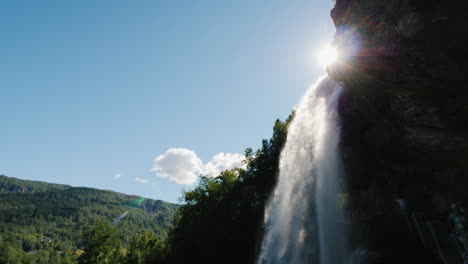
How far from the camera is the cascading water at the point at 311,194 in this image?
16.8 meters

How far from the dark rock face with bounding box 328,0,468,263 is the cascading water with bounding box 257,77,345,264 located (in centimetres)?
220

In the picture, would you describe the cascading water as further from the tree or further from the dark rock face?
the tree

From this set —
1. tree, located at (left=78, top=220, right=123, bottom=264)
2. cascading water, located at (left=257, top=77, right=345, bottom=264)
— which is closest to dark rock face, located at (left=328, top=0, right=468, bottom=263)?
cascading water, located at (left=257, top=77, right=345, bottom=264)

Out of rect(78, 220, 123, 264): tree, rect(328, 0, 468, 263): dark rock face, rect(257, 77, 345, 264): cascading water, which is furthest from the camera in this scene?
rect(78, 220, 123, 264): tree

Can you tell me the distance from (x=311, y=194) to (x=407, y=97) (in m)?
9.86

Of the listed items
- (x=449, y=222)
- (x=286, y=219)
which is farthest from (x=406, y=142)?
(x=286, y=219)

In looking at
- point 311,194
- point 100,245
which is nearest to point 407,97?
point 311,194

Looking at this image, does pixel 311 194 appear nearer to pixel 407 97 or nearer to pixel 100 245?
pixel 407 97

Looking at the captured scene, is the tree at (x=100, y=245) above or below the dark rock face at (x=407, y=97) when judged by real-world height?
below

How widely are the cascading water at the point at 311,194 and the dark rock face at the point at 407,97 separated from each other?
7.21 feet

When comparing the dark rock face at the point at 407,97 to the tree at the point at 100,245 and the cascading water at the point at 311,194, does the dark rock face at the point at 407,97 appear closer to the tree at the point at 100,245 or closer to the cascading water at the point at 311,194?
the cascading water at the point at 311,194

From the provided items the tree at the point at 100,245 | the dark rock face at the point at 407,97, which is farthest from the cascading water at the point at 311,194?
the tree at the point at 100,245

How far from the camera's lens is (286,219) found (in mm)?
19516

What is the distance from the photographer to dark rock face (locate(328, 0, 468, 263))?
9.99m
